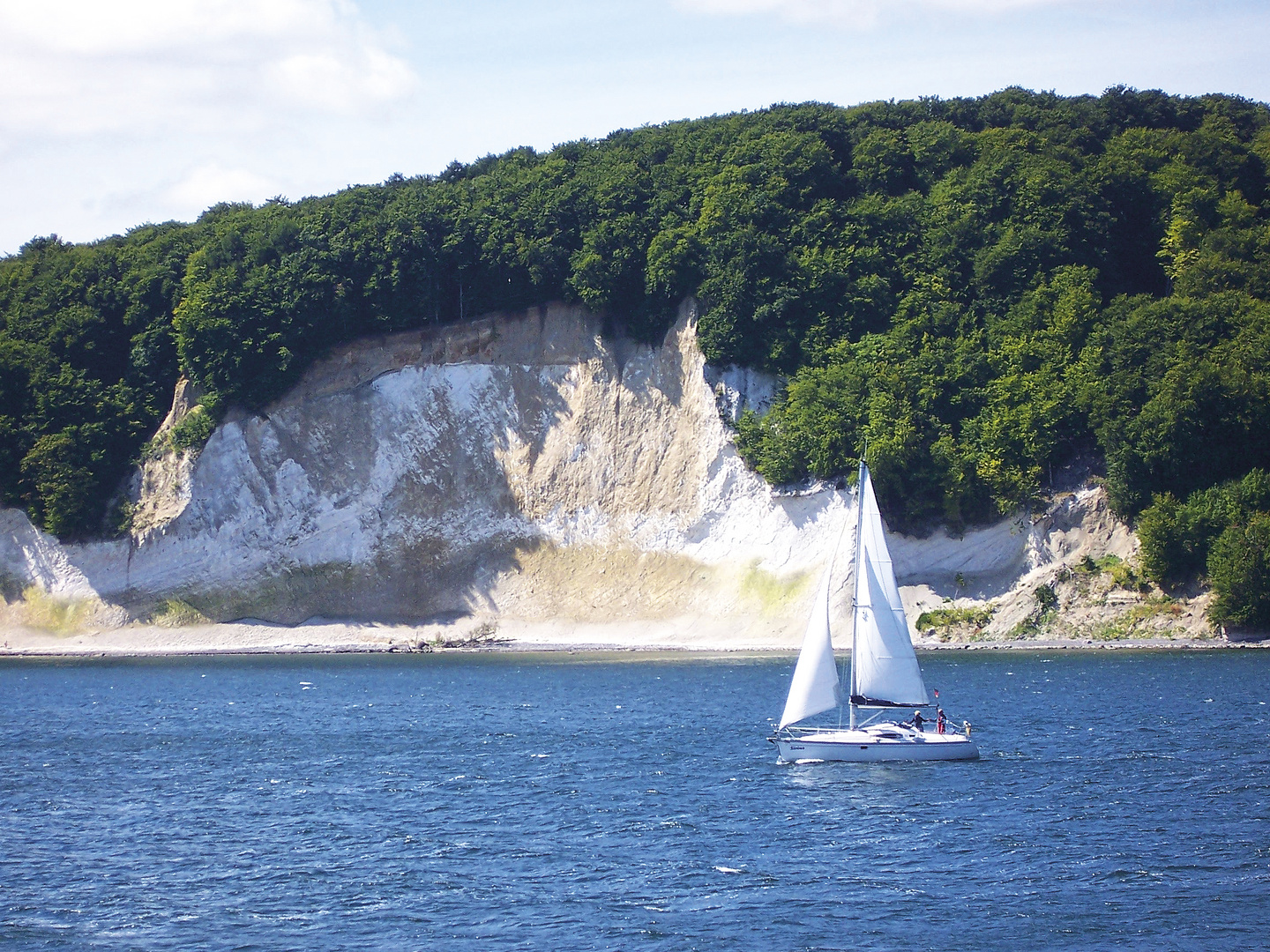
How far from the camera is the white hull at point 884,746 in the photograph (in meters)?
43.8

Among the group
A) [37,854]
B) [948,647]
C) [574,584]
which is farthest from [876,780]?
[574,584]

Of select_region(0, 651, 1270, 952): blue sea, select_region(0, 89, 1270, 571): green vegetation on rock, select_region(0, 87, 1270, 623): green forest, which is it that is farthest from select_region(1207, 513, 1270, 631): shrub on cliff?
select_region(0, 651, 1270, 952): blue sea

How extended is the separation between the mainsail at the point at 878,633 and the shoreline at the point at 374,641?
3581 centimetres

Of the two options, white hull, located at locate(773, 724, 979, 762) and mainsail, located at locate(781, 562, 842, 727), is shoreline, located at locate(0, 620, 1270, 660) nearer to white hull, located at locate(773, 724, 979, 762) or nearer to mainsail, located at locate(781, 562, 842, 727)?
white hull, located at locate(773, 724, 979, 762)

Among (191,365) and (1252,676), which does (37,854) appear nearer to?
(1252,676)

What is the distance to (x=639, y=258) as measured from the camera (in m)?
91.2

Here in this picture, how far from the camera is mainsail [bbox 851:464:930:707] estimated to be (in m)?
44.2

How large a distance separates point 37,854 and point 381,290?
59617mm

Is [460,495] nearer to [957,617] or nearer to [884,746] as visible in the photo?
[957,617]

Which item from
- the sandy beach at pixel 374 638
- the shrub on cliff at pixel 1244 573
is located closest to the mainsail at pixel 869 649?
the shrub on cliff at pixel 1244 573

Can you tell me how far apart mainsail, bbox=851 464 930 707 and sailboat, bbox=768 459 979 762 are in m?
0.03

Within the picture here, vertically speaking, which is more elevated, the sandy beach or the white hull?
the sandy beach

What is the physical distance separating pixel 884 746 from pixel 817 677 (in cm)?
282

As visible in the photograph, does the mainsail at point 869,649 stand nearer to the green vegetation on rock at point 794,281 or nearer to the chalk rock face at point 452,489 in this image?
the green vegetation on rock at point 794,281
